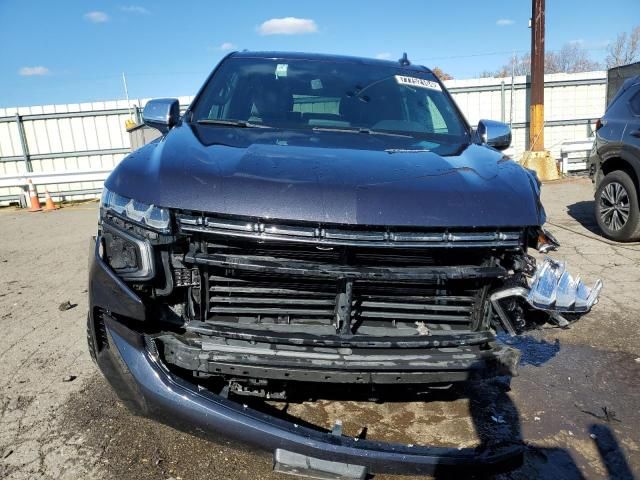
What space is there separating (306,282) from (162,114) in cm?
165

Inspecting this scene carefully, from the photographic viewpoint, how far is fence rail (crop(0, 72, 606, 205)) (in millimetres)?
13773

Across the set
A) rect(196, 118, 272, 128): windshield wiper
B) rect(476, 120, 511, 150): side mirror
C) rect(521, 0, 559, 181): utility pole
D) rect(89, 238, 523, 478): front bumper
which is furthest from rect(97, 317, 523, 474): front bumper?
rect(521, 0, 559, 181): utility pole

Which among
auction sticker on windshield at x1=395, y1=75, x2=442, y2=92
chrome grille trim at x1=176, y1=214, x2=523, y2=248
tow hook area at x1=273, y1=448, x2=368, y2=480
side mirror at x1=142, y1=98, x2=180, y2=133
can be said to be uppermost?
auction sticker on windshield at x1=395, y1=75, x2=442, y2=92

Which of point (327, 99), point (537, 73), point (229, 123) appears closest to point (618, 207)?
point (327, 99)

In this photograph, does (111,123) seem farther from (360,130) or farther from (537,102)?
(360,130)

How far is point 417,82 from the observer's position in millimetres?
3568

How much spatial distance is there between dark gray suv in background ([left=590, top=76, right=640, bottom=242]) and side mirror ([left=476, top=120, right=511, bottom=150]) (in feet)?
11.5

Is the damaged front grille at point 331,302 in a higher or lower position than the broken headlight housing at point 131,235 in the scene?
lower

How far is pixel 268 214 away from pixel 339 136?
39.5 inches

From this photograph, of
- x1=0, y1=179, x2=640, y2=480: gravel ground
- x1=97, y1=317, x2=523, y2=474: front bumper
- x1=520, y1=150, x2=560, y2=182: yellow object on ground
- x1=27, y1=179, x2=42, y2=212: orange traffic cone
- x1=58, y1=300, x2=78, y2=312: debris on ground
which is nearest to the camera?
x1=97, y1=317, x2=523, y2=474: front bumper

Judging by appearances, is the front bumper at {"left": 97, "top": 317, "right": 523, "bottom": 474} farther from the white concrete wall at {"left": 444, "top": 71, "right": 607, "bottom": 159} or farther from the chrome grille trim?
the white concrete wall at {"left": 444, "top": 71, "right": 607, "bottom": 159}

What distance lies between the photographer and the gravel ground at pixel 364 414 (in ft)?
7.40

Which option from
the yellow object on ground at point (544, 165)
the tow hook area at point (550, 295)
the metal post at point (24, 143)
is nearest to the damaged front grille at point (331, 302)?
the tow hook area at point (550, 295)

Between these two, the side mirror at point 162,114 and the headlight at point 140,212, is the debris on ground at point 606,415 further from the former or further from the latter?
the side mirror at point 162,114
